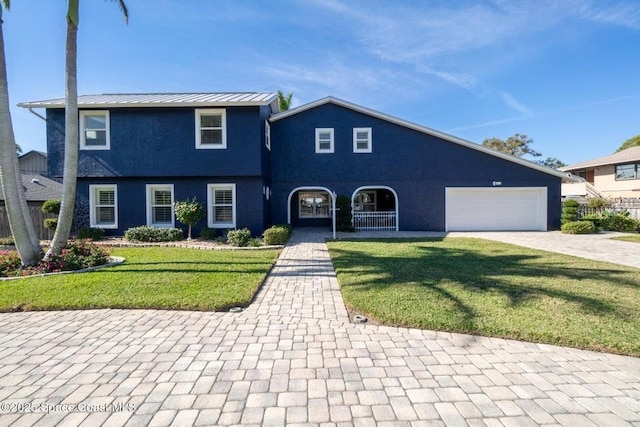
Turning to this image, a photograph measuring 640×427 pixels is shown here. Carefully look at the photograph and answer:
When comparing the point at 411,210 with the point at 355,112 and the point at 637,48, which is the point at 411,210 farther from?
the point at 637,48

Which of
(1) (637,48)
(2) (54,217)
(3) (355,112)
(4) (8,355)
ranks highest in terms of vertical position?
(1) (637,48)

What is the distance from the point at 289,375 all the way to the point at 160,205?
1241 centimetres

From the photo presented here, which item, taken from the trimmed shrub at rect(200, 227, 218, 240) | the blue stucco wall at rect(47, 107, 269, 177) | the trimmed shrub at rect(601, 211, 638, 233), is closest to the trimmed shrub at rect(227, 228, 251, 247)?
the trimmed shrub at rect(200, 227, 218, 240)

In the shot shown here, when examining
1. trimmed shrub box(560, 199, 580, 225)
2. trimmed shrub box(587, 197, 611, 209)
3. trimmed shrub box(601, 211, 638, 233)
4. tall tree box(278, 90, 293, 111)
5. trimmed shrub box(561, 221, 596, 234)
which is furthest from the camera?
tall tree box(278, 90, 293, 111)

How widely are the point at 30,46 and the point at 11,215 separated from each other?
6053mm

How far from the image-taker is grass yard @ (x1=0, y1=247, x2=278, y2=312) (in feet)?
16.4

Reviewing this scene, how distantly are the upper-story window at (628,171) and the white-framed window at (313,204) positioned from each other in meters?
26.1

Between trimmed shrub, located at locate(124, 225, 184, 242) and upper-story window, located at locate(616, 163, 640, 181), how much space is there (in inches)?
1334

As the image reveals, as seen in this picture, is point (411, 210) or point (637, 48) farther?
point (411, 210)

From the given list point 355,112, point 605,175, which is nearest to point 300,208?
point 355,112

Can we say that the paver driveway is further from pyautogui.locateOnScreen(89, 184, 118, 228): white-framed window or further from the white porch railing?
the white porch railing

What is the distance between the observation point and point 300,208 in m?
18.2

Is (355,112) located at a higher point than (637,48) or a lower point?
lower

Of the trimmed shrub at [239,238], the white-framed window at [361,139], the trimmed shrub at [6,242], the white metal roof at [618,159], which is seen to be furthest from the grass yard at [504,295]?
the white metal roof at [618,159]
